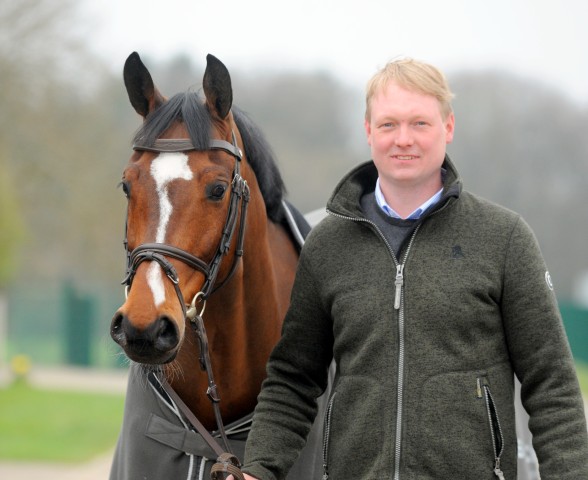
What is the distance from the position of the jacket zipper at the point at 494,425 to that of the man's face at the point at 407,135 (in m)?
0.58

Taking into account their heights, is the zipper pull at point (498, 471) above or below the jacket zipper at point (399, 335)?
below

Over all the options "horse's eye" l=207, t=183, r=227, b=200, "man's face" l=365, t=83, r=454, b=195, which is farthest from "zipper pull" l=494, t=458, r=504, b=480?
"horse's eye" l=207, t=183, r=227, b=200

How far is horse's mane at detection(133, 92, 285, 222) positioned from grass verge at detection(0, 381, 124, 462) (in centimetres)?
608

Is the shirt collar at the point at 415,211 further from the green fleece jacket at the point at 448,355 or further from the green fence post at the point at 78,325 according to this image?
the green fence post at the point at 78,325

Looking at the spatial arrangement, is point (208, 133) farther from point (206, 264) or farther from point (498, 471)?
point (498, 471)

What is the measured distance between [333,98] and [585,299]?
389 inches

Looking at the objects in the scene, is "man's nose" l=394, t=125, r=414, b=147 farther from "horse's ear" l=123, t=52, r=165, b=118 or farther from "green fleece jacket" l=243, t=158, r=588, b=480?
"horse's ear" l=123, t=52, r=165, b=118

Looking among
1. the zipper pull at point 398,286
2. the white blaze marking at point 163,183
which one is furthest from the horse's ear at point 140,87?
the zipper pull at point 398,286

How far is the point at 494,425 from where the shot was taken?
2.25 metres

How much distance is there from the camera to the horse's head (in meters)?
2.38

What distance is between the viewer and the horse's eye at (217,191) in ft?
8.66

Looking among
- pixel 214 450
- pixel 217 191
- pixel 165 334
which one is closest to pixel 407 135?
pixel 217 191

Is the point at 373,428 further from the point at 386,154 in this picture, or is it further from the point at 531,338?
the point at 386,154

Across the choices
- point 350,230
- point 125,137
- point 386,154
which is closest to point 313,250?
point 350,230
